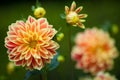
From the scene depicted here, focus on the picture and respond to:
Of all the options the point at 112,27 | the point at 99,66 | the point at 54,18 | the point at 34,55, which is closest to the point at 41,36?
the point at 34,55

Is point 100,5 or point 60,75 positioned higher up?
point 100,5

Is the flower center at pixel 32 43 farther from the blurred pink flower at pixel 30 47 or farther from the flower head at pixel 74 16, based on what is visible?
the flower head at pixel 74 16

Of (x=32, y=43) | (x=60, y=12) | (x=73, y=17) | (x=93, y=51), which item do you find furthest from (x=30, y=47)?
(x=60, y=12)

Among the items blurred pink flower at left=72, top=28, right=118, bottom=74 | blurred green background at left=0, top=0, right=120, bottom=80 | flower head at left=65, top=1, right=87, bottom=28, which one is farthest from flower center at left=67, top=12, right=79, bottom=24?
blurred green background at left=0, top=0, right=120, bottom=80

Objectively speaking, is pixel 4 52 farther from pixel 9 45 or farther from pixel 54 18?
pixel 9 45

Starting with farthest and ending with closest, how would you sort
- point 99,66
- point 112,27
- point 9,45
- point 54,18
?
1. point 54,18
2. point 112,27
3. point 99,66
4. point 9,45

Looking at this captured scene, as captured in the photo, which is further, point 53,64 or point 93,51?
point 93,51

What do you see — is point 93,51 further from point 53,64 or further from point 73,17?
point 73,17

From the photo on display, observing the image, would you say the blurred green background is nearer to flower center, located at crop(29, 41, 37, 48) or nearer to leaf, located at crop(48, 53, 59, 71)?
leaf, located at crop(48, 53, 59, 71)
